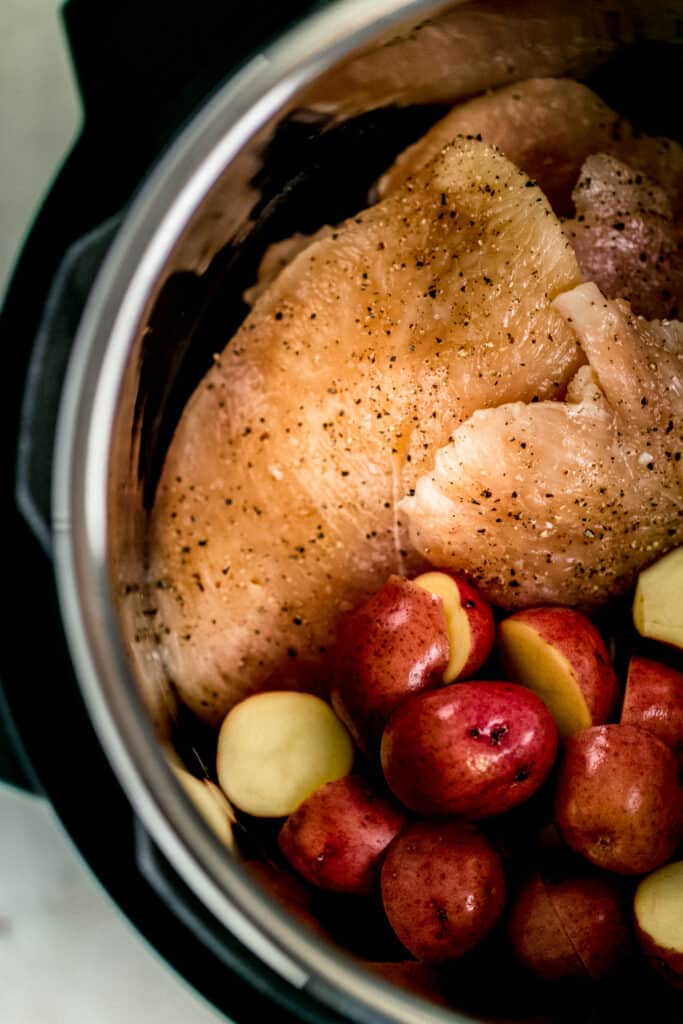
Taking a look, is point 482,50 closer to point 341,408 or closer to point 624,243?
point 624,243

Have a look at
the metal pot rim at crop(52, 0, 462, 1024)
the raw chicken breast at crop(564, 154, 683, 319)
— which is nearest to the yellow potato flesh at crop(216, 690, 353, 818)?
the metal pot rim at crop(52, 0, 462, 1024)

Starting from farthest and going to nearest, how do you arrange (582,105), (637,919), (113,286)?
1. (582,105)
2. (637,919)
3. (113,286)

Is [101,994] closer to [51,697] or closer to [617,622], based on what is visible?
[51,697]

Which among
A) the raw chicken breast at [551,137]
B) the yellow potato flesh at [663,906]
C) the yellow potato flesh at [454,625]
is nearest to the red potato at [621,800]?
the yellow potato flesh at [663,906]

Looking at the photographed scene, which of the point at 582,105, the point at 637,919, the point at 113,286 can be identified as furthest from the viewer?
the point at 582,105

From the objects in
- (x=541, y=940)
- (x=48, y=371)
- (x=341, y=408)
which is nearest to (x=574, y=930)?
(x=541, y=940)

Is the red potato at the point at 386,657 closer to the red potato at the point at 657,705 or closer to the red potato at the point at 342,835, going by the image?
the red potato at the point at 342,835

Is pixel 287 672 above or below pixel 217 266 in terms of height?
below

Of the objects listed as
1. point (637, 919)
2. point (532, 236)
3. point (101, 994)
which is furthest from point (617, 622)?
point (101, 994)

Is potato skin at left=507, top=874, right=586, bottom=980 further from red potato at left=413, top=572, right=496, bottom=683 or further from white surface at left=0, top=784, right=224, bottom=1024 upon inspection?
white surface at left=0, top=784, right=224, bottom=1024
